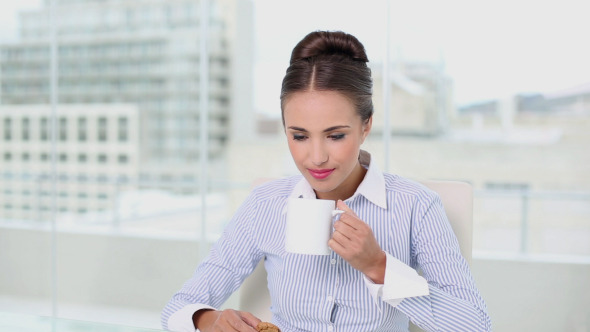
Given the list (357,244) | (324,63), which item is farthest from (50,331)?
(324,63)

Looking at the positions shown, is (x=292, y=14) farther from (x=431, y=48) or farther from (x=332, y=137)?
(x=332, y=137)

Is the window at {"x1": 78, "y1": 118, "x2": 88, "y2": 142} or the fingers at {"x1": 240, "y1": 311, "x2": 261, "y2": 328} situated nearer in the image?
the fingers at {"x1": 240, "y1": 311, "x2": 261, "y2": 328}

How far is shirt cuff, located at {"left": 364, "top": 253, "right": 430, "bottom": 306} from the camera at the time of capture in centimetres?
90

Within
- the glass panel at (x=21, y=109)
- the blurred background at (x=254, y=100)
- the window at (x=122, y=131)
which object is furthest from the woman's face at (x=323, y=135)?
the window at (x=122, y=131)

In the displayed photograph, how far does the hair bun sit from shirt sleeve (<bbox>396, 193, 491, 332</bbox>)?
0.96 feet

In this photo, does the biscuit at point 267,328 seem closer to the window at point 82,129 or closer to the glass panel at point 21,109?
the glass panel at point 21,109

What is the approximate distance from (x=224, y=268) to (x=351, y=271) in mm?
249

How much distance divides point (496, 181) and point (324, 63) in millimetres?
24633

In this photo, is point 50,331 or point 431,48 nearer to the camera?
point 50,331

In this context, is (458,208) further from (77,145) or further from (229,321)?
(77,145)

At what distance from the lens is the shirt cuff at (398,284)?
2.96 ft

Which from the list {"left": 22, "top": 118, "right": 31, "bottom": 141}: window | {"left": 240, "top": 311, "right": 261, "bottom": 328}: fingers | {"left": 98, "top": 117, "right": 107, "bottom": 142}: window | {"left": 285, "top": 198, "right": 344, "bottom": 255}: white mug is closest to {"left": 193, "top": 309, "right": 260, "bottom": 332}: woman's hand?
{"left": 240, "top": 311, "right": 261, "bottom": 328}: fingers

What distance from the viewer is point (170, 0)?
20.6 m

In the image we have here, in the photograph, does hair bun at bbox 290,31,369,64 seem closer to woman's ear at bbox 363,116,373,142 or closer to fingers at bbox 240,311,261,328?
woman's ear at bbox 363,116,373,142
